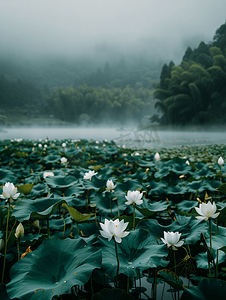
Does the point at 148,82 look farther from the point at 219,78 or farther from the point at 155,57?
the point at 219,78

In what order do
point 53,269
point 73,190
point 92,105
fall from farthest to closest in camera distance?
point 92,105, point 73,190, point 53,269

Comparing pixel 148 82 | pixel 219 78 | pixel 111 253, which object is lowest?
pixel 111 253

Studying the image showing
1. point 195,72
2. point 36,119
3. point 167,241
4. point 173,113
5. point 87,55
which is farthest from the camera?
point 87,55

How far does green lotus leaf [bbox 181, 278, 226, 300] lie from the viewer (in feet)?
1.42

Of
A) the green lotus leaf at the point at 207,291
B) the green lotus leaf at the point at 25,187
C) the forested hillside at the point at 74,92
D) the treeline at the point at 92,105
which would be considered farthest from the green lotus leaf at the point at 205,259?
the treeline at the point at 92,105

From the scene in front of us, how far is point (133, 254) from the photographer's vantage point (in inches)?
24.0

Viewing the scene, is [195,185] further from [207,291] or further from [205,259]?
[207,291]

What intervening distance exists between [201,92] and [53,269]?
13.5 metres

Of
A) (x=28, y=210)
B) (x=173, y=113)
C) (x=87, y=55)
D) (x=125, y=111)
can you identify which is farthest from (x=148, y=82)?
(x=28, y=210)

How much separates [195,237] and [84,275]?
423 mm

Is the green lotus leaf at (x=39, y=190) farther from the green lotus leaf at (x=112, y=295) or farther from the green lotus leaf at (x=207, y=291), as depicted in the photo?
the green lotus leaf at (x=207, y=291)

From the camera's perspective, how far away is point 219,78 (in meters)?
11.2

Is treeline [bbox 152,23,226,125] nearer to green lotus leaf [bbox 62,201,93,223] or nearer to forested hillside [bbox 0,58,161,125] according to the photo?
forested hillside [bbox 0,58,161,125]

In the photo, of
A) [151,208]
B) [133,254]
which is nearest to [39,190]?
[151,208]
